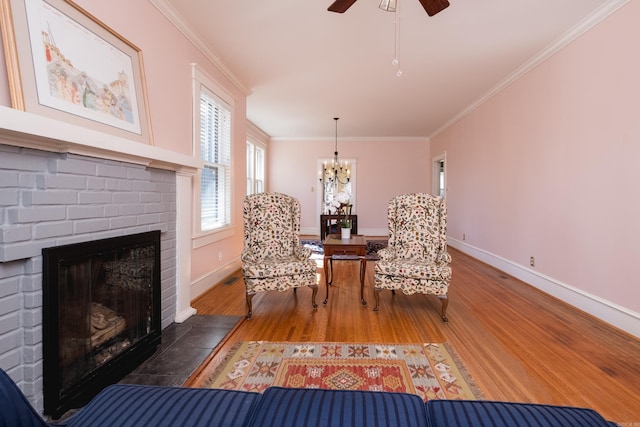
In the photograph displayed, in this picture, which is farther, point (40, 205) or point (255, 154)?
point (255, 154)

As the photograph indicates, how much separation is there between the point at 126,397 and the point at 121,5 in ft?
8.26

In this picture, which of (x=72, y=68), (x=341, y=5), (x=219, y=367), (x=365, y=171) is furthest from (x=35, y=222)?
(x=365, y=171)

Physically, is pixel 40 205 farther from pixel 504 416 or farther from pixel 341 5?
pixel 341 5

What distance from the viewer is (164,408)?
92 centimetres

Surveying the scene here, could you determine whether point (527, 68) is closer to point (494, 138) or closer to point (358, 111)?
point (494, 138)

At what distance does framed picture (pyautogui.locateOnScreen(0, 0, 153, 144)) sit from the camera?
4.64 ft

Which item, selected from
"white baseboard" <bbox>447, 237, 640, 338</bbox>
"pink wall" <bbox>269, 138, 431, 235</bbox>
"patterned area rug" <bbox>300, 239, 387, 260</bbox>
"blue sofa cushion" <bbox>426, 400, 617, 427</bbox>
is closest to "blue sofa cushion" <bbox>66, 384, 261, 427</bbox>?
"blue sofa cushion" <bbox>426, 400, 617, 427</bbox>

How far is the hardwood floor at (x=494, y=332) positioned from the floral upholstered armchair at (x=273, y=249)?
32cm

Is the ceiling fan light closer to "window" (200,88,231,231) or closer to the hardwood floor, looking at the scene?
"window" (200,88,231,231)

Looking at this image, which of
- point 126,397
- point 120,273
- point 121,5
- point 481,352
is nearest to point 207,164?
point 121,5

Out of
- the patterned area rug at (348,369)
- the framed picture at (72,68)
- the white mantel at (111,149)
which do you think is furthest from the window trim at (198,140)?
the patterned area rug at (348,369)

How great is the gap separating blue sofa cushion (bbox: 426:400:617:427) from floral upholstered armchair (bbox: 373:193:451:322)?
6.20ft

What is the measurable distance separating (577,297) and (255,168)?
6.20 meters

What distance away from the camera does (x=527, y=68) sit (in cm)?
377
